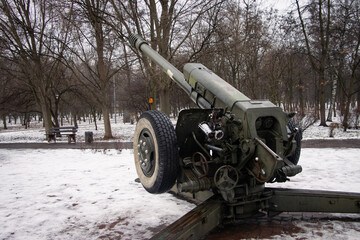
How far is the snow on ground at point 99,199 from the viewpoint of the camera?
344cm

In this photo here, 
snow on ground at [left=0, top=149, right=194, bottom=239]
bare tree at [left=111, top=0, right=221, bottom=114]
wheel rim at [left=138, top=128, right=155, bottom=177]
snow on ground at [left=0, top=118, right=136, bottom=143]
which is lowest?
snow on ground at [left=0, top=149, right=194, bottom=239]

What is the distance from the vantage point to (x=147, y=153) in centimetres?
338

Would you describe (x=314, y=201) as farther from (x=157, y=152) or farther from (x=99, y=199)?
(x=99, y=199)

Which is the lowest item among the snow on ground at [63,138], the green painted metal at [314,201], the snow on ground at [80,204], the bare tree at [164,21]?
the snow on ground at [80,204]

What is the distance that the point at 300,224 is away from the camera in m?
3.50

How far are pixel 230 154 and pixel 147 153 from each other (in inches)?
38.8

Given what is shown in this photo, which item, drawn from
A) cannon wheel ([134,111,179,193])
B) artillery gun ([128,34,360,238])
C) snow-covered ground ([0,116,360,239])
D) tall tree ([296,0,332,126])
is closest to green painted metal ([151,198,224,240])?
artillery gun ([128,34,360,238])

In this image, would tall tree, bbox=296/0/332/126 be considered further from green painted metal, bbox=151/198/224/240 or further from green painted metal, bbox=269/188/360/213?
green painted metal, bbox=151/198/224/240

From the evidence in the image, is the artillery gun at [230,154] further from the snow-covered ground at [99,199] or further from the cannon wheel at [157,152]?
the snow-covered ground at [99,199]

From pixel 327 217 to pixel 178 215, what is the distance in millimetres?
1954

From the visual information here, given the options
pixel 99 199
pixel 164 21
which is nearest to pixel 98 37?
pixel 164 21

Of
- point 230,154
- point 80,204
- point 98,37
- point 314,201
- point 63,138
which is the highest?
point 98,37

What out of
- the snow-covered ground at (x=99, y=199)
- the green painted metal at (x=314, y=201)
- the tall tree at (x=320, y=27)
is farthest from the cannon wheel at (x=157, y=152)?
the tall tree at (x=320, y=27)

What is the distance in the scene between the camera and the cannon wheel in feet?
10.1
